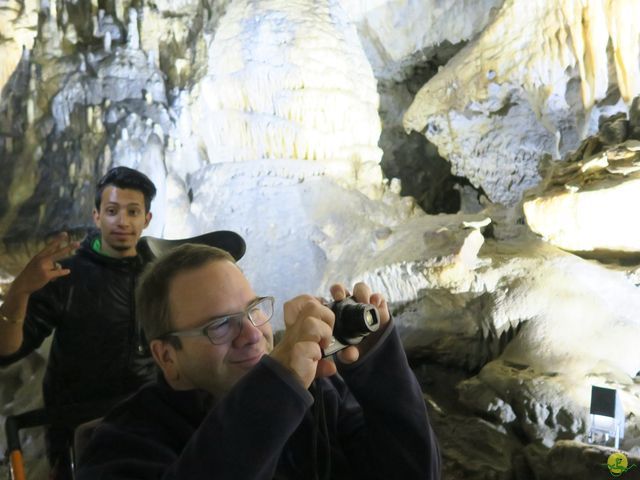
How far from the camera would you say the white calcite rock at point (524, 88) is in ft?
12.4

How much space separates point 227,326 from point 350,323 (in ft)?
0.53

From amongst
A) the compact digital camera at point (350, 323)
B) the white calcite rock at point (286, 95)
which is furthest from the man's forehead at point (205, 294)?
the white calcite rock at point (286, 95)

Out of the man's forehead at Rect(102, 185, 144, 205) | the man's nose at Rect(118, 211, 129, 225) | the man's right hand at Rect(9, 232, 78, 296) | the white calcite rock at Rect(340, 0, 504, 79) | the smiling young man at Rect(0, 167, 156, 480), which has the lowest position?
the smiling young man at Rect(0, 167, 156, 480)

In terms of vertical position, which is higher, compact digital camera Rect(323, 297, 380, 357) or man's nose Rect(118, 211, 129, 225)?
man's nose Rect(118, 211, 129, 225)

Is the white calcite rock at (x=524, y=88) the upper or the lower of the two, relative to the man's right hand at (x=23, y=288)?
upper

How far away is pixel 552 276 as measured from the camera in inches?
109

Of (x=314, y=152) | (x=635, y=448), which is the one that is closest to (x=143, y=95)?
(x=314, y=152)

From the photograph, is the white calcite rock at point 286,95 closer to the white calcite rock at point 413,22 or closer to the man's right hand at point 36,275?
the white calcite rock at point 413,22

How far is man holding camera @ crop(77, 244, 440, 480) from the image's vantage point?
637mm

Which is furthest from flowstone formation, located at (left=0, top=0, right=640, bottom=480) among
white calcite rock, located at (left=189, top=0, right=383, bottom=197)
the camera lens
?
the camera lens

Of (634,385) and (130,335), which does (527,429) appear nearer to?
(634,385)

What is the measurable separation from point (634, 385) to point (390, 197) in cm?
228

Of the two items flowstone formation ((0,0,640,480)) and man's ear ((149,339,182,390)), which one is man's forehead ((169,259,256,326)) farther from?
flowstone formation ((0,0,640,480))

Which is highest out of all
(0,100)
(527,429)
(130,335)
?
(0,100)
